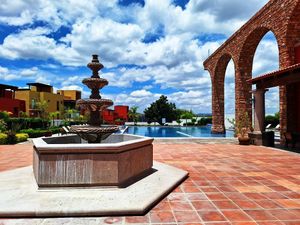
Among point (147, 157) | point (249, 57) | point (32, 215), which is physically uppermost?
point (249, 57)

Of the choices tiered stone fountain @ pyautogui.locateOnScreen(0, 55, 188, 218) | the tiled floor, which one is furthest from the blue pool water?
tiered stone fountain @ pyautogui.locateOnScreen(0, 55, 188, 218)

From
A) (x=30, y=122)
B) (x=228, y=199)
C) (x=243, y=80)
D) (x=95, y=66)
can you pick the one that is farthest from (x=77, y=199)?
(x=30, y=122)

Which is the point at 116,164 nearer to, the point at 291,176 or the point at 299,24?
the point at 291,176

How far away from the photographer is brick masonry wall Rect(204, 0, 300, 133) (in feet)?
43.1

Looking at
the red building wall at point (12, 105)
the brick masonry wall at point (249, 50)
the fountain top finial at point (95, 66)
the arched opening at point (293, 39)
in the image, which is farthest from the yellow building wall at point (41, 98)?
the arched opening at point (293, 39)

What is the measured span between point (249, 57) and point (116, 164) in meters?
17.2

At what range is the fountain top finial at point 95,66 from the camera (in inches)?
278

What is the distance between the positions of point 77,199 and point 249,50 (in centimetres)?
1805

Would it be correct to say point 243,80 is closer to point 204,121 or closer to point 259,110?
point 259,110

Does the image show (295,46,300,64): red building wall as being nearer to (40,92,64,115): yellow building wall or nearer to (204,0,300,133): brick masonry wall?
(204,0,300,133): brick masonry wall

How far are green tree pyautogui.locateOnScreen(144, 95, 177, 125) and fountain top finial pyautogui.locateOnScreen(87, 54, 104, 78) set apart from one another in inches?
1758

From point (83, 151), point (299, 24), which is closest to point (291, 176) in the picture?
point (83, 151)

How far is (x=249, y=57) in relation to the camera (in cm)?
1927

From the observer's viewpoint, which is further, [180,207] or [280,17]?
[280,17]
